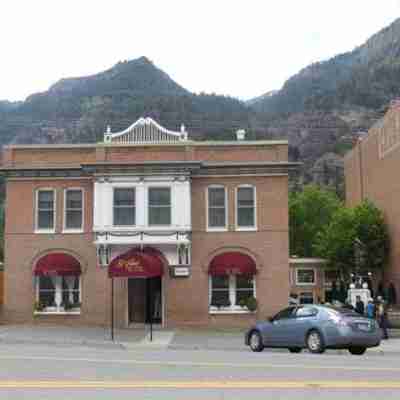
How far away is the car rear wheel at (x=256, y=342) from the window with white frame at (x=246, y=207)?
942 centimetres

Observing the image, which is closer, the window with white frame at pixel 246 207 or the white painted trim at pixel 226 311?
the white painted trim at pixel 226 311

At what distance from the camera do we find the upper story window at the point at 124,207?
30.7m

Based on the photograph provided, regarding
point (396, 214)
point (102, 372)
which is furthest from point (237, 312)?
point (396, 214)

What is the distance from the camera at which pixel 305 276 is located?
61594 millimetres

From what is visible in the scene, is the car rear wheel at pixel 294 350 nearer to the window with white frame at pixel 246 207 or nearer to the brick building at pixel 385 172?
the window with white frame at pixel 246 207

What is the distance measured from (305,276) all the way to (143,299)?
31.8 meters

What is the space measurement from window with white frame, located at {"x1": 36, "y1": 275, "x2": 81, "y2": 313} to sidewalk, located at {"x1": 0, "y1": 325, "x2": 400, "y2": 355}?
115 cm

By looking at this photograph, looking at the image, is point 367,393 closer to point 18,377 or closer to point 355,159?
point 18,377

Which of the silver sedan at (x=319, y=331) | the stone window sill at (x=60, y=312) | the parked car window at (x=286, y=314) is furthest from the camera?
the stone window sill at (x=60, y=312)

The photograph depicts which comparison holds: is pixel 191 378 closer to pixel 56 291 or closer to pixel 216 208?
A: pixel 216 208

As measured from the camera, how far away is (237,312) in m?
30.9

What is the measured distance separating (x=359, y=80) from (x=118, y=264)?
526 feet

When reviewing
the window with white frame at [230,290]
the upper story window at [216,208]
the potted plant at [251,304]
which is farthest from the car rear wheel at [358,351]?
the upper story window at [216,208]

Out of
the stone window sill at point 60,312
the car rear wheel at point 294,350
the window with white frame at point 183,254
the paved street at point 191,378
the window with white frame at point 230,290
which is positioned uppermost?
the window with white frame at point 183,254
